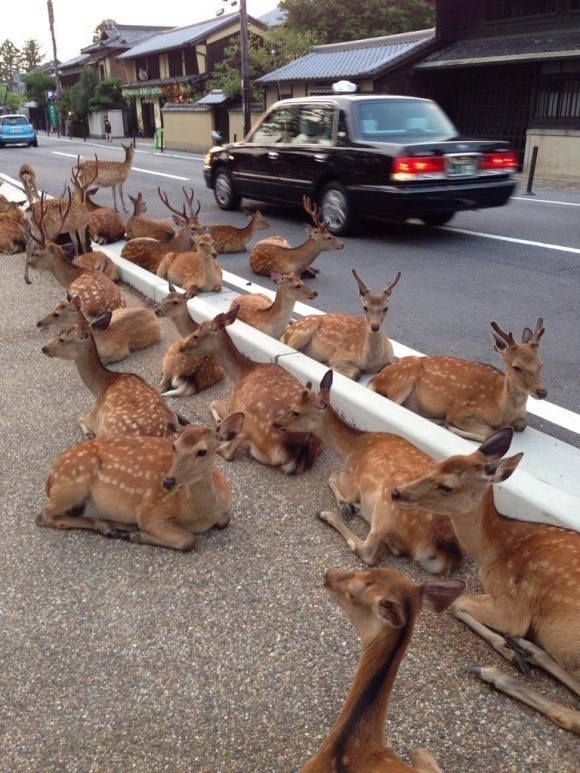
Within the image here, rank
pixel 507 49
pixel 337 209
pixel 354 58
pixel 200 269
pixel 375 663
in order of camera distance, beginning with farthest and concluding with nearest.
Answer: pixel 354 58 → pixel 507 49 → pixel 337 209 → pixel 200 269 → pixel 375 663

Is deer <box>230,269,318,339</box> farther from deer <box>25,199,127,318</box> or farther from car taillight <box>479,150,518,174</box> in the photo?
car taillight <box>479,150,518,174</box>

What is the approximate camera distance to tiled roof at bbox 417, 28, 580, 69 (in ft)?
61.3

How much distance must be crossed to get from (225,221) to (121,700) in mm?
10636

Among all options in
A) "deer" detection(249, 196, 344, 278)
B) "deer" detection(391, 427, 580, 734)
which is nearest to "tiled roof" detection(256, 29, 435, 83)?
"deer" detection(249, 196, 344, 278)

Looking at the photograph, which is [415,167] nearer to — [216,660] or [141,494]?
[141,494]

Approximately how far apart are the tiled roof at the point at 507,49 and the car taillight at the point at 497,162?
32.4ft

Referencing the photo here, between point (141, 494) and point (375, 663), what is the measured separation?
173 centimetres

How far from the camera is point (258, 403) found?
4402 mm

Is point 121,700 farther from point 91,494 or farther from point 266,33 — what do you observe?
point 266,33

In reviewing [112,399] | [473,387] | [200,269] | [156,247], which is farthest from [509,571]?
[156,247]

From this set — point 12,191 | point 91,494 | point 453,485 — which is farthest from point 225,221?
point 453,485

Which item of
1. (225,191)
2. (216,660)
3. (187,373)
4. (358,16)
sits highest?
(358,16)

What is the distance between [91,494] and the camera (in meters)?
3.66

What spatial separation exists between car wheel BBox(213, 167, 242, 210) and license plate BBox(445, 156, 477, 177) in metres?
4.58
